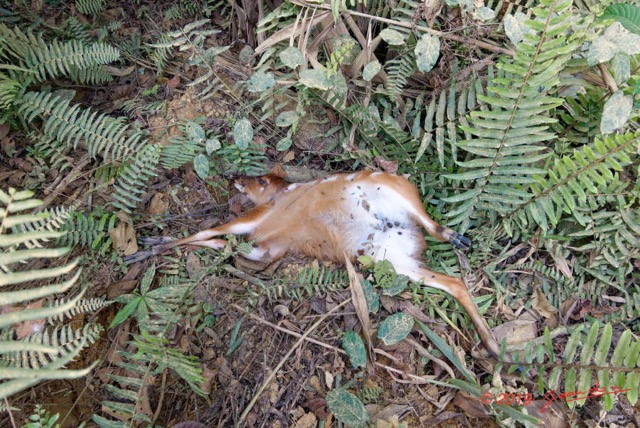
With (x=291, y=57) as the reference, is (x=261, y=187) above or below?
below

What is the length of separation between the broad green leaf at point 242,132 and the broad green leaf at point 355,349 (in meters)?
1.54

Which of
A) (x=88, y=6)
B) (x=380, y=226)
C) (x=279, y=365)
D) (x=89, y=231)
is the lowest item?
(x=279, y=365)

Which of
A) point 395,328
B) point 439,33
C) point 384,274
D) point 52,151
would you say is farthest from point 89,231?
point 439,33

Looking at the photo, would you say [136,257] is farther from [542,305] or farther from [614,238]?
[614,238]

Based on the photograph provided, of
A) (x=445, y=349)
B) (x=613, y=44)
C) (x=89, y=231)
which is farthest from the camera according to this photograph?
(x=89, y=231)

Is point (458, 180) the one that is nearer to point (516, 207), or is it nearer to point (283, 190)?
point (516, 207)

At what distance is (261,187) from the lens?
11.0 feet

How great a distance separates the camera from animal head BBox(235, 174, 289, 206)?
3.34 metres

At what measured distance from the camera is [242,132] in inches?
126

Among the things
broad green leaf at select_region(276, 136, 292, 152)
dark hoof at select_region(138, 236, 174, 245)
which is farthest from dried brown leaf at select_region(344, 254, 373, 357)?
dark hoof at select_region(138, 236, 174, 245)

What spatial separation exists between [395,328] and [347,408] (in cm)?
55

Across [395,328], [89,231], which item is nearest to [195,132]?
[89,231]

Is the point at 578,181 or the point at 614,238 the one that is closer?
the point at 578,181

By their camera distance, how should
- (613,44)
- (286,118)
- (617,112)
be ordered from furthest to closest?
(286,118), (617,112), (613,44)
